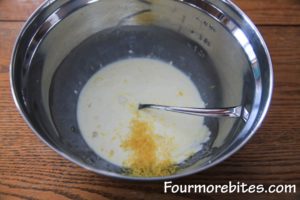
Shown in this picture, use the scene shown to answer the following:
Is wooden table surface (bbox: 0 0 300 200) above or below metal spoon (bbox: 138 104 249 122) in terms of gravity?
below

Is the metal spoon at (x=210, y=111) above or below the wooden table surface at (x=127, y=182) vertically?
above

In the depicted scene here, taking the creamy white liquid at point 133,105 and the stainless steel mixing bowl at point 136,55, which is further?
the creamy white liquid at point 133,105

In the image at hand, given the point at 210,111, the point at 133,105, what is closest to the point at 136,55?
the point at 133,105

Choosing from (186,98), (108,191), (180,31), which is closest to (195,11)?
(180,31)

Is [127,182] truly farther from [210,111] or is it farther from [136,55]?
[136,55]
